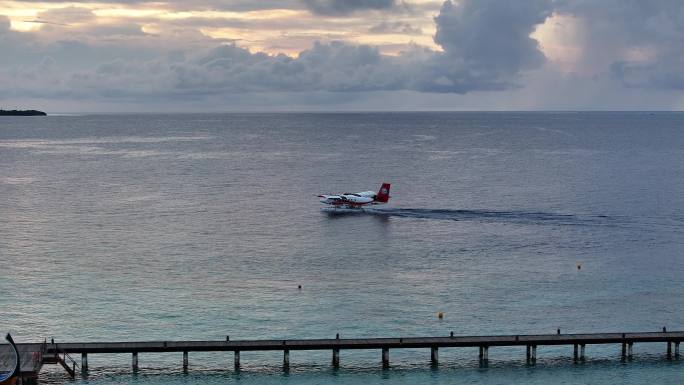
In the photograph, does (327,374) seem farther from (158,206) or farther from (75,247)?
(158,206)

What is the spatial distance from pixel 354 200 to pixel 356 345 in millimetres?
76939

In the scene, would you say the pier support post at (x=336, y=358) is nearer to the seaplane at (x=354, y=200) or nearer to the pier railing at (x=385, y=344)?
the pier railing at (x=385, y=344)

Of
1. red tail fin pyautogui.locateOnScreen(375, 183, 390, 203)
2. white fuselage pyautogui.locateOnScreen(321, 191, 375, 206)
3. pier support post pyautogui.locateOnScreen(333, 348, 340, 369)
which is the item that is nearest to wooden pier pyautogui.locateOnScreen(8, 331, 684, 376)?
pier support post pyautogui.locateOnScreen(333, 348, 340, 369)

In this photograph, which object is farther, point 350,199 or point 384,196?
point 384,196

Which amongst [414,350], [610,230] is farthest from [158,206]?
[414,350]

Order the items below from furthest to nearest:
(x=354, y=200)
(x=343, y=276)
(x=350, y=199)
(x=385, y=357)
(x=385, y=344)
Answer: (x=354, y=200) → (x=350, y=199) → (x=343, y=276) → (x=385, y=357) → (x=385, y=344)

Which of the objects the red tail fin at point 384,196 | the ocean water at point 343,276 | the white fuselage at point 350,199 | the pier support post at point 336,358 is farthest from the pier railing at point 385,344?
the red tail fin at point 384,196

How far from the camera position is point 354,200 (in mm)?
140000

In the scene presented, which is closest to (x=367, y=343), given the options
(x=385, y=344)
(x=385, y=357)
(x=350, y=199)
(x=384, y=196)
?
(x=385, y=344)

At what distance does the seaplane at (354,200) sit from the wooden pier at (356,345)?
71.8 meters

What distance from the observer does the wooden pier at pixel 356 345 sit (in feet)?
204

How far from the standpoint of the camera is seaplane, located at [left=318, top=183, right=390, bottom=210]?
138 meters

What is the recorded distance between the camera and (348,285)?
281 feet

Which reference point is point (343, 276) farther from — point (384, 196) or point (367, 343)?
point (384, 196)
